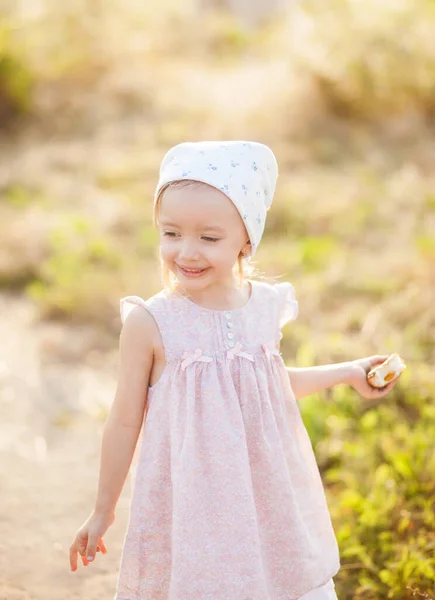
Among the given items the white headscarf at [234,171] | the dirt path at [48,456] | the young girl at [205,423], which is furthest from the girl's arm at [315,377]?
the dirt path at [48,456]

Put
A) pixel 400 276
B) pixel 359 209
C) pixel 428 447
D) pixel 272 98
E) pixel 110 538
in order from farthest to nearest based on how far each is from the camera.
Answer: pixel 272 98, pixel 359 209, pixel 400 276, pixel 428 447, pixel 110 538

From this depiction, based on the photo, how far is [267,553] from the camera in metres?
1.89

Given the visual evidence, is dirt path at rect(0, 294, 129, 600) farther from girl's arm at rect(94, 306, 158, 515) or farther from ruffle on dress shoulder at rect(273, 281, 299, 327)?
ruffle on dress shoulder at rect(273, 281, 299, 327)

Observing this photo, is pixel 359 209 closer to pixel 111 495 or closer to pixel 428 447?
pixel 428 447

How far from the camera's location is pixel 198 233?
1.78 meters

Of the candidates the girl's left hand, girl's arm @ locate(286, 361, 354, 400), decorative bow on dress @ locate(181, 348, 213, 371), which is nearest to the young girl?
decorative bow on dress @ locate(181, 348, 213, 371)

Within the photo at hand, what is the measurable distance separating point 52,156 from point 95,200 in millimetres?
1580

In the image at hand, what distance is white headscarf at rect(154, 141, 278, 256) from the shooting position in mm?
1756

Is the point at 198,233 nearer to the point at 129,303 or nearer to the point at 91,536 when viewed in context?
the point at 129,303

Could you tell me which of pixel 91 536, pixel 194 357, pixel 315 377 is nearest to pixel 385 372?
pixel 315 377

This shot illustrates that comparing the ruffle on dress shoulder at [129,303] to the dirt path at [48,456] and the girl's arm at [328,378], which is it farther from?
the dirt path at [48,456]

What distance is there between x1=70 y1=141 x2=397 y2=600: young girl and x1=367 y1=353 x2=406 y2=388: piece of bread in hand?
10.5 inches

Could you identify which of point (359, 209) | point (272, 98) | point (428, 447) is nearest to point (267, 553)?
point (428, 447)

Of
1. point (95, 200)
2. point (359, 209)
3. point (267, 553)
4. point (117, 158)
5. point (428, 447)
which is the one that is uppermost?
point (117, 158)
